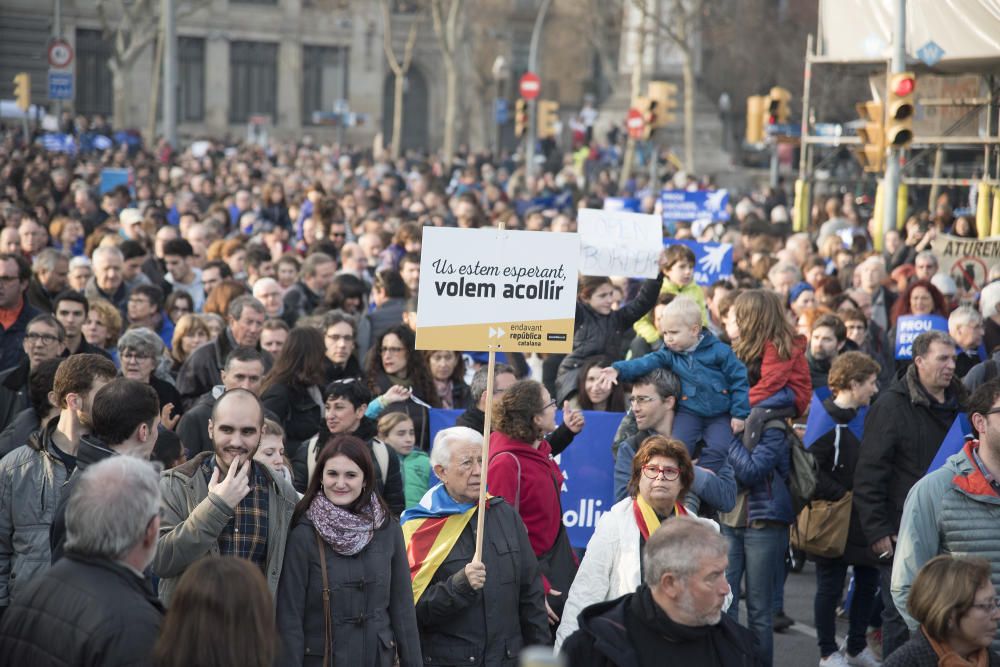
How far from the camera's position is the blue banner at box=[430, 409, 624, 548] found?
856 centimetres

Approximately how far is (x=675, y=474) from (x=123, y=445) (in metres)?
2.07

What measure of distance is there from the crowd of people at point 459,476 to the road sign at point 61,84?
1325cm

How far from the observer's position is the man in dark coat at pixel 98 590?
12.5ft

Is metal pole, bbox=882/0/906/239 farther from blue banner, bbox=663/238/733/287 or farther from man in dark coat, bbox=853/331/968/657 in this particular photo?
man in dark coat, bbox=853/331/968/657

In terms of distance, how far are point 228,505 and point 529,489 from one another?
1.75m

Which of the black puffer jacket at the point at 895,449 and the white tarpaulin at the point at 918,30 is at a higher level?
the white tarpaulin at the point at 918,30

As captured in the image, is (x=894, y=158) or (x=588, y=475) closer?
(x=588, y=475)

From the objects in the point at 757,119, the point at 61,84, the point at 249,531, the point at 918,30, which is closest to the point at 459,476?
the point at 249,531

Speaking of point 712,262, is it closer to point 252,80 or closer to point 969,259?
point 969,259

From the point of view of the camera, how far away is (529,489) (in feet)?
20.7

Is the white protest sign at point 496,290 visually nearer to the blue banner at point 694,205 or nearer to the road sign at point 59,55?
the blue banner at point 694,205

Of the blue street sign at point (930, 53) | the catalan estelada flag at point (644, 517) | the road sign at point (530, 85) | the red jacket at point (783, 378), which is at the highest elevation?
the road sign at point (530, 85)

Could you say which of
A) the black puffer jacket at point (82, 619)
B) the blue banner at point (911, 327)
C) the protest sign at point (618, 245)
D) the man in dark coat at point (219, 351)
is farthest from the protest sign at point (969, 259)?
the black puffer jacket at point (82, 619)

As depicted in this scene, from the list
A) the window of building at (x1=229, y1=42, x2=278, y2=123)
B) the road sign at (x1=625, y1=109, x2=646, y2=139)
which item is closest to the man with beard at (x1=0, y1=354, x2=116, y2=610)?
the road sign at (x1=625, y1=109, x2=646, y2=139)
